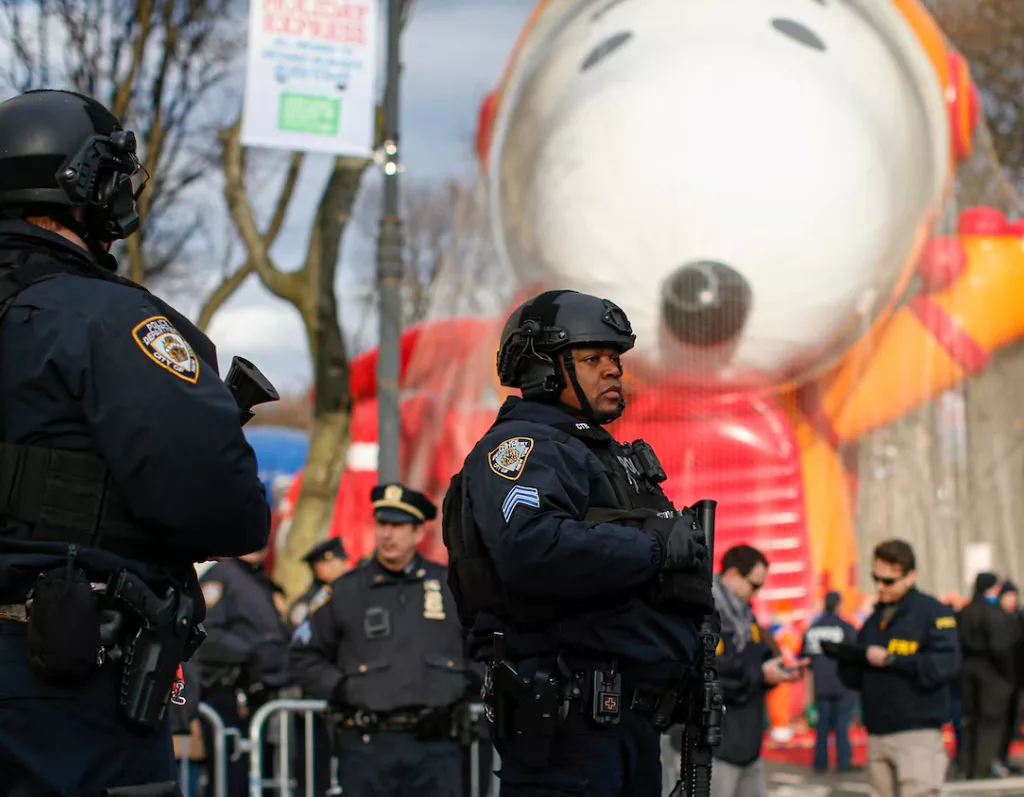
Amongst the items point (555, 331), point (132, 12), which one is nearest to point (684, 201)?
point (555, 331)

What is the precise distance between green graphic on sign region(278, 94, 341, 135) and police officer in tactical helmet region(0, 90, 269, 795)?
7.43 meters

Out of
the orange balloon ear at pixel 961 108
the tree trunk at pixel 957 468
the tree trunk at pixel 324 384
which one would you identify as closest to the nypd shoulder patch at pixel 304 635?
the tree trunk at pixel 957 468

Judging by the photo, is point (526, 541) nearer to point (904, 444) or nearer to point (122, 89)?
point (904, 444)

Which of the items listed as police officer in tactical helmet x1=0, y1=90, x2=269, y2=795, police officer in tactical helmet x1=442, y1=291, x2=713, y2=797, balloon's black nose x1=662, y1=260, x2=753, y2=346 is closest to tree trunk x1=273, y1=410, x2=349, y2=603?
balloon's black nose x1=662, y1=260, x2=753, y2=346

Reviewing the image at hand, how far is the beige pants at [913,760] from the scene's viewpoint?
8180 mm

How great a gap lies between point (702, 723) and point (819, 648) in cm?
405

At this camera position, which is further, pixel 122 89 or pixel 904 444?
pixel 122 89

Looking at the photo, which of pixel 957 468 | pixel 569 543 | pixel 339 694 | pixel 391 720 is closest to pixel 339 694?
pixel 339 694

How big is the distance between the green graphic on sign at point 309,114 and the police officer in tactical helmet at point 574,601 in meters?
6.48

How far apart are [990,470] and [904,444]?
0.99 meters

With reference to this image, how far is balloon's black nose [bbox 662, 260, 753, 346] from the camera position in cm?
1162

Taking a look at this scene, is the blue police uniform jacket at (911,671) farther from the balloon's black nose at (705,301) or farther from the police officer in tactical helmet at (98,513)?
the police officer in tactical helmet at (98,513)

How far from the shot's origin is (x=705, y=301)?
11609 millimetres

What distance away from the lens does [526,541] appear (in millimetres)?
4285
